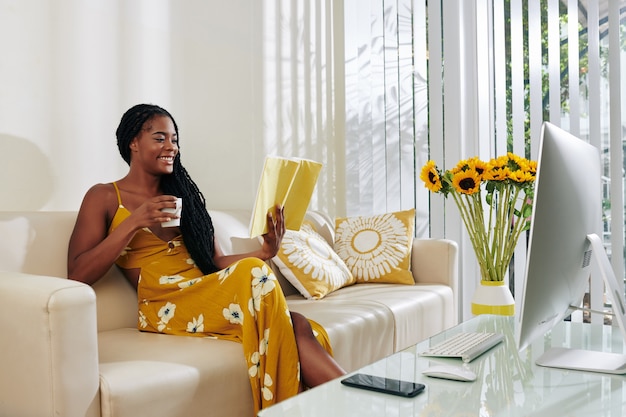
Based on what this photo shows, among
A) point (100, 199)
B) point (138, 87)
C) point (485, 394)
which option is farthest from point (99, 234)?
point (485, 394)

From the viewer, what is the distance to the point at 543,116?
150 inches

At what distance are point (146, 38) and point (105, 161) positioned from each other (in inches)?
22.0

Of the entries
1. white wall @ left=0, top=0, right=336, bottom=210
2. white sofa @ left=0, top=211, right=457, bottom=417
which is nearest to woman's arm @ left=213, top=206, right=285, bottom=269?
white sofa @ left=0, top=211, right=457, bottom=417

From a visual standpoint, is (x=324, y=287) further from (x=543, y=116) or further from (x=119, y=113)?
(x=543, y=116)

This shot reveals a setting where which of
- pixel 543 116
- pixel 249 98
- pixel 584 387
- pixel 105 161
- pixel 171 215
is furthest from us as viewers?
pixel 543 116

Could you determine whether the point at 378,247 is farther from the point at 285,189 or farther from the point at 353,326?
the point at 285,189

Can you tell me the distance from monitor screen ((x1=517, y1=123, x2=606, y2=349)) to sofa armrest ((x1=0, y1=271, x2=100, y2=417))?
91cm

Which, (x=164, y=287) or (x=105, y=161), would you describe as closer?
(x=164, y=287)

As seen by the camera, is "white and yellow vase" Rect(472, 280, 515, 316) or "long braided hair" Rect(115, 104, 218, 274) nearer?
"long braided hair" Rect(115, 104, 218, 274)

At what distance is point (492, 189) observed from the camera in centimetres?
270

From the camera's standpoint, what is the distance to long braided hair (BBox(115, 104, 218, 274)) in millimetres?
2174

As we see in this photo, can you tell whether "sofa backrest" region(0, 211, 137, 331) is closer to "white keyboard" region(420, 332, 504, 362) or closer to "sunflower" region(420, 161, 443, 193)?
"white keyboard" region(420, 332, 504, 362)

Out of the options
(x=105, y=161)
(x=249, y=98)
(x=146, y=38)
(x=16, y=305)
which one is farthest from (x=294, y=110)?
(x=16, y=305)

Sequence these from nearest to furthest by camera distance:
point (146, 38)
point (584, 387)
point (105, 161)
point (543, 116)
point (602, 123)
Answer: point (584, 387), point (105, 161), point (146, 38), point (602, 123), point (543, 116)
